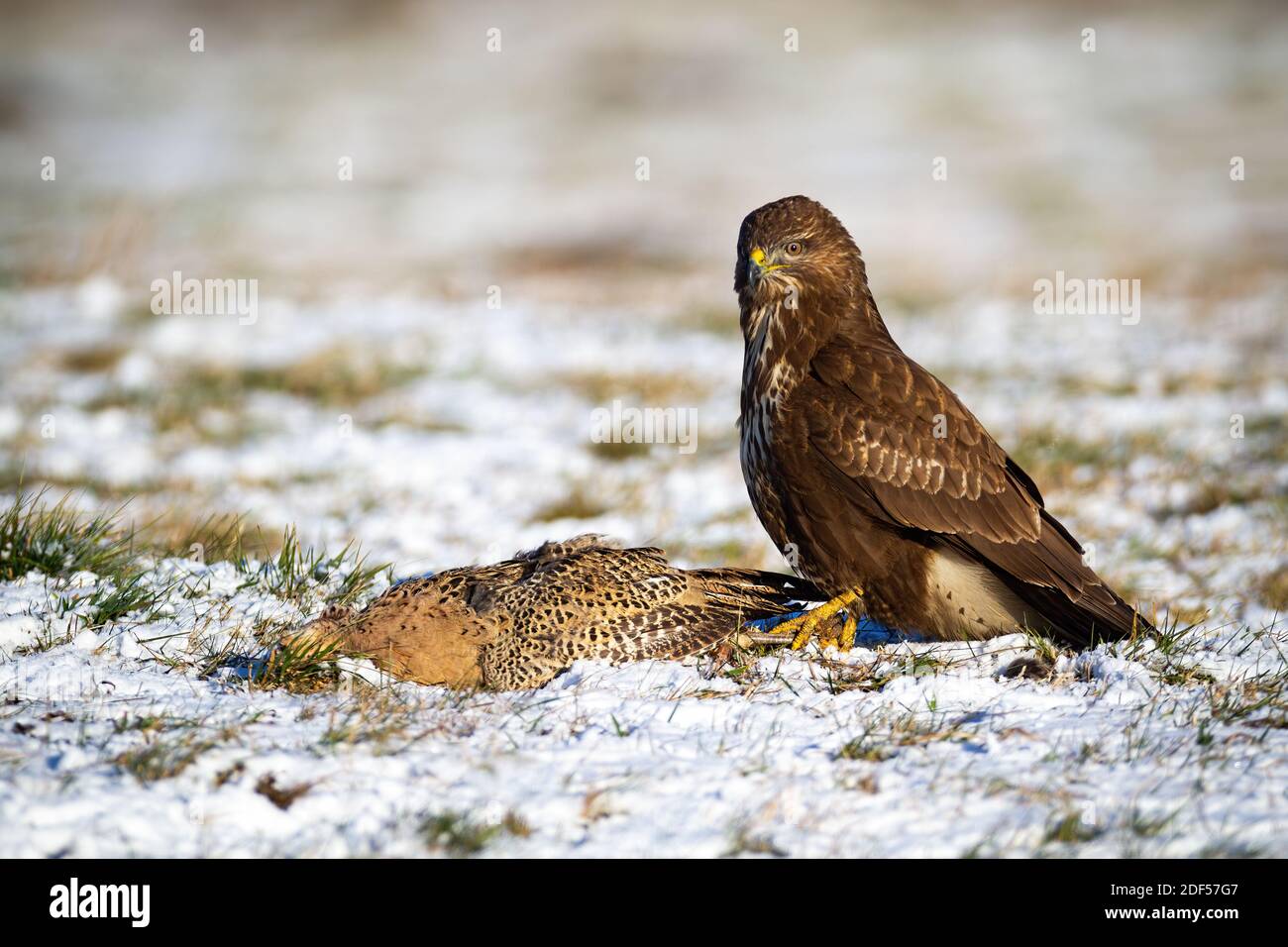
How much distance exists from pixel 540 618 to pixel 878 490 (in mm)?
1441

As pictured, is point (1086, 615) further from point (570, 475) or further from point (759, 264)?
point (570, 475)

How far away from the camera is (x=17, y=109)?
3384 centimetres

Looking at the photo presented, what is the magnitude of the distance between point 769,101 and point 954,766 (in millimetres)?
37469

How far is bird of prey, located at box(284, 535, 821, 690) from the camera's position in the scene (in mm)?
4574

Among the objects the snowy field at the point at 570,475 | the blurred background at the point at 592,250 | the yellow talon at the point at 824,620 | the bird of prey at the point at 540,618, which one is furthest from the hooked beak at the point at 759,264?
the blurred background at the point at 592,250

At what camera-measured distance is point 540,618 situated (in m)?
4.75

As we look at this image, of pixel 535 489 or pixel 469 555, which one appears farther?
pixel 535 489

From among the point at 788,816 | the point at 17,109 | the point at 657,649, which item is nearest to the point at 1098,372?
the point at 657,649

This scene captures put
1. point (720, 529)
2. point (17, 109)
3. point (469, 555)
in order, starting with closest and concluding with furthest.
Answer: point (469, 555) < point (720, 529) < point (17, 109)

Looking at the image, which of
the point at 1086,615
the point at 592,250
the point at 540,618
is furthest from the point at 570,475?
the point at 592,250

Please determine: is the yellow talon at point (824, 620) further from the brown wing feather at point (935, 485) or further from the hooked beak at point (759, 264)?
the hooked beak at point (759, 264)

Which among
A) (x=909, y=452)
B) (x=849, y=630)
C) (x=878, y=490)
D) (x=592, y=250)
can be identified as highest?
(x=592, y=250)

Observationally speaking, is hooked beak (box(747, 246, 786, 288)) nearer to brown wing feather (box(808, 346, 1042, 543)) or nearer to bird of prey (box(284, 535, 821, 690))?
brown wing feather (box(808, 346, 1042, 543))

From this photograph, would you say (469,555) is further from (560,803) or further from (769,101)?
(769,101)
